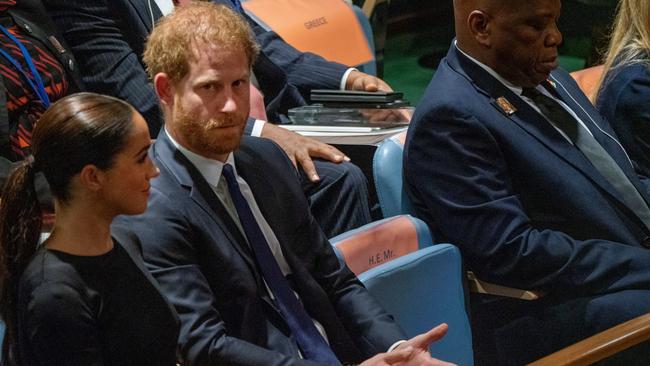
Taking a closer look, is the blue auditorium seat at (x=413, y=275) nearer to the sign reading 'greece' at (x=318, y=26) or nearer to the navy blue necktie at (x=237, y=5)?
the navy blue necktie at (x=237, y=5)

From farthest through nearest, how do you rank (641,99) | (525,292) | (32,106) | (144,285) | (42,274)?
(641,99) → (32,106) → (525,292) → (144,285) → (42,274)

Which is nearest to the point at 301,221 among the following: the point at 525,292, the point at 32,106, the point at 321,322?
the point at 321,322

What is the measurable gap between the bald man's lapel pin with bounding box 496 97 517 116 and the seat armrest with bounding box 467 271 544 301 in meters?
0.38

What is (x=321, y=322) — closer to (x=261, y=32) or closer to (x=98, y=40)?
(x=98, y=40)

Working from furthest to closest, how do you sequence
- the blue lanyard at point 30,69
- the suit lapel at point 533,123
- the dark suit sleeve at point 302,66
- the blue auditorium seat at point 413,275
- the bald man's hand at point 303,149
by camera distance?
the dark suit sleeve at point 302,66, the bald man's hand at point 303,149, the blue lanyard at point 30,69, the suit lapel at point 533,123, the blue auditorium seat at point 413,275

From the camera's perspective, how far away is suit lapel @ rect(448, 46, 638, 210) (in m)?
2.39

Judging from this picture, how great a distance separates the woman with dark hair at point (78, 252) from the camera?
1.50 metres

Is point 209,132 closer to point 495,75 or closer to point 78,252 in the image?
point 78,252

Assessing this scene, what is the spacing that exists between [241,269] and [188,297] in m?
0.14

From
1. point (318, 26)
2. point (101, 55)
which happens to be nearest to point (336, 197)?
point (101, 55)

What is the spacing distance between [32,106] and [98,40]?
40 cm

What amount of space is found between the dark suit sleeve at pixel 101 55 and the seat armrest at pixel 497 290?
99 centimetres

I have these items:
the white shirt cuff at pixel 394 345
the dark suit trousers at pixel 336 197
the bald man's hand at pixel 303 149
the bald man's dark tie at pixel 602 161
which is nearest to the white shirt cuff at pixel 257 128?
the bald man's hand at pixel 303 149

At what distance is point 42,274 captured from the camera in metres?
1.52
